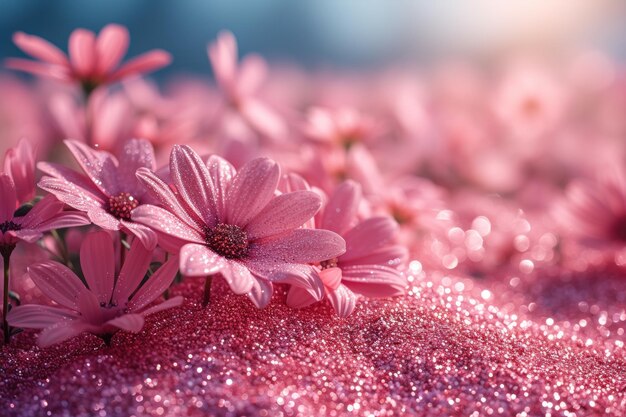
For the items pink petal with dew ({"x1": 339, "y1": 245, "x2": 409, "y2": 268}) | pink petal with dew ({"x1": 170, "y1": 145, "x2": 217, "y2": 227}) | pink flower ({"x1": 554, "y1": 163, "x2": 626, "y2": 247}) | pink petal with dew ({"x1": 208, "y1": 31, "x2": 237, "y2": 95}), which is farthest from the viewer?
pink petal with dew ({"x1": 208, "y1": 31, "x2": 237, "y2": 95})

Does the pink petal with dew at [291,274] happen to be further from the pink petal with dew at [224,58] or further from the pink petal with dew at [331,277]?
the pink petal with dew at [224,58]

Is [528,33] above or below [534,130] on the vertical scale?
above

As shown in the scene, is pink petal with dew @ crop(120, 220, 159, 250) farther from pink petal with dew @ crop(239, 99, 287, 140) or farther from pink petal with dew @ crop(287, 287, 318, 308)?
pink petal with dew @ crop(239, 99, 287, 140)

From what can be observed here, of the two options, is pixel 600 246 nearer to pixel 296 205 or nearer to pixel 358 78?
pixel 296 205

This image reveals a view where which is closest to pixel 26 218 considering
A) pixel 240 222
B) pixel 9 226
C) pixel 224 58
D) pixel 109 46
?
pixel 9 226

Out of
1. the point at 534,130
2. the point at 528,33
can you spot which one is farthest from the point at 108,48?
the point at 528,33

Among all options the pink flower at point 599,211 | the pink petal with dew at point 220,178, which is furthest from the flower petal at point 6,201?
the pink flower at point 599,211

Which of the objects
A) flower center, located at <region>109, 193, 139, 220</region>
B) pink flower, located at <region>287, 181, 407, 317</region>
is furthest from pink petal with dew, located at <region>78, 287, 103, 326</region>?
pink flower, located at <region>287, 181, 407, 317</region>
